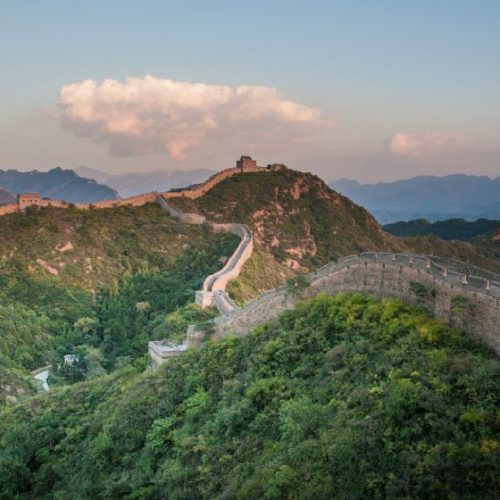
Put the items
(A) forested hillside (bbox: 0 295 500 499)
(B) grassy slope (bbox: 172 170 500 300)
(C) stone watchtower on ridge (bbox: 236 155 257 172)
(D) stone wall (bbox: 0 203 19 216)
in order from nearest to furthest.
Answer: (A) forested hillside (bbox: 0 295 500 499)
(D) stone wall (bbox: 0 203 19 216)
(B) grassy slope (bbox: 172 170 500 300)
(C) stone watchtower on ridge (bbox: 236 155 257 172)

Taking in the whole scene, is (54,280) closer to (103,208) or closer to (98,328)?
(98,328)

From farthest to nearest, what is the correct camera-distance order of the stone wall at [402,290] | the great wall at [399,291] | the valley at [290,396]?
the great wall at [399,291]
the stone wall at [402,290]
the valley at [290,396]

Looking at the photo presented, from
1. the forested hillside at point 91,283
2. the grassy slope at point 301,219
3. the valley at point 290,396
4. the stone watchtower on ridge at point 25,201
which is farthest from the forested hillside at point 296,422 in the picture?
the grassy slope at point 301,219

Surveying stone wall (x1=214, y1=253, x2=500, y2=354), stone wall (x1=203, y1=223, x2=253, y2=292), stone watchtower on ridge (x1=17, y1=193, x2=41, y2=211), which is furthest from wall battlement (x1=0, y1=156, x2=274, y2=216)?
stone wall (x1=214, y1=253, x2=500, y2=354)

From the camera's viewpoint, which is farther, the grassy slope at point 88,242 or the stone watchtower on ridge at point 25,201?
the stone watchtower on ridge at point 25,201

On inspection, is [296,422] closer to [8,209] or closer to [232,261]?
[232,261]

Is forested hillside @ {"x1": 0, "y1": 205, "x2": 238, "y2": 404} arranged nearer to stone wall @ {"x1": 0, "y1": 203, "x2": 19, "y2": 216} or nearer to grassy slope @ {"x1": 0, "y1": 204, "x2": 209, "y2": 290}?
grassy slope @ {"x1": 0, "y1": 204, "x2": 209, "y2": 290}

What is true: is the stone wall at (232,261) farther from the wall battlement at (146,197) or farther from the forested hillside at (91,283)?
the wall battlement at (146,197)

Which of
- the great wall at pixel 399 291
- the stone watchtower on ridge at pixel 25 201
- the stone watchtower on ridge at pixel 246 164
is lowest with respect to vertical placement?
the great wall at pixel 399 291
